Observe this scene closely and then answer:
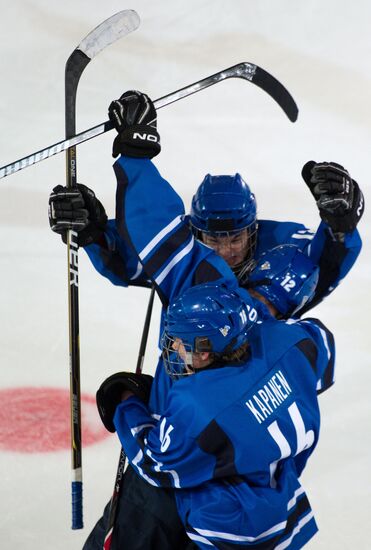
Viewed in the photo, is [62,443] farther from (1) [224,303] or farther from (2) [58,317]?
(1) [224,303]

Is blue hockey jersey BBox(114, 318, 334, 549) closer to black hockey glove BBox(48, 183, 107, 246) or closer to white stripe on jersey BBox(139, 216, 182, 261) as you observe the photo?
white stripe on jersey BBox(139, 216, 182, 261)

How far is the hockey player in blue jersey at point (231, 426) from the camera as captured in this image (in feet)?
6.12

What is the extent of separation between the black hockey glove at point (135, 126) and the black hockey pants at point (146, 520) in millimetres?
743

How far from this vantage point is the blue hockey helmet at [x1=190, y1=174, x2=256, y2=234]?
2326 mm

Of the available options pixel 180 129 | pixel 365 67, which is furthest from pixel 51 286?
pixel 365 67

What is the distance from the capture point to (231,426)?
186cm

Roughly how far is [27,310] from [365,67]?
219 cm

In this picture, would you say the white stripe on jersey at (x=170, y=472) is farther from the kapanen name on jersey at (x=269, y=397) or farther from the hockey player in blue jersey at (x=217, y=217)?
the hockey player in blue jersey at (x=217, y=217)

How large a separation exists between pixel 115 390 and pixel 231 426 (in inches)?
15.5

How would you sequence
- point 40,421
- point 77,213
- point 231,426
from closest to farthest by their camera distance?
point 231,426 < point 77,213 < point 40,421

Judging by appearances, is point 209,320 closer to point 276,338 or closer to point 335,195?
point 276,338

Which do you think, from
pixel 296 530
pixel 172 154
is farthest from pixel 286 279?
pixel 172 154

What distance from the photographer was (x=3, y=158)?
4.22 metres

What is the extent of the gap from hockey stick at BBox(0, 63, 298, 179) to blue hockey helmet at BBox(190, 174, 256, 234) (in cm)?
25
